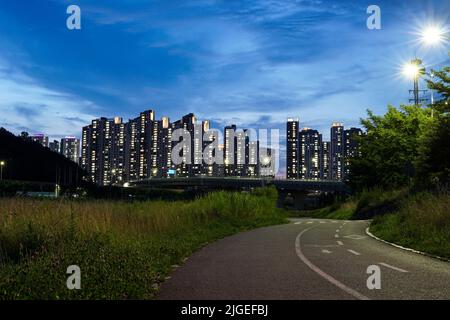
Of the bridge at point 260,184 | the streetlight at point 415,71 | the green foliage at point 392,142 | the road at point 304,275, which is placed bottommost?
the road at point 304,275

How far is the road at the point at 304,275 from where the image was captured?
7.61m

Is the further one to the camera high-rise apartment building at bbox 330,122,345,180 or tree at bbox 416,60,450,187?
high-rise apartment building at bbox 330,122,345,180

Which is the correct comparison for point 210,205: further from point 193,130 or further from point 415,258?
point 193,130

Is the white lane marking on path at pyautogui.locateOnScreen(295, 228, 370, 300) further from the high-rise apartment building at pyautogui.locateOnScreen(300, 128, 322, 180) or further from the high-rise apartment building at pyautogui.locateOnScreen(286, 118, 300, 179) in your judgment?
the high-rise apartment building at pyautogui.locateOnScreen(300, 128, 322, 180)

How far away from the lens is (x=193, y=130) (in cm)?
19438

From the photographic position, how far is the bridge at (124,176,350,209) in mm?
103375

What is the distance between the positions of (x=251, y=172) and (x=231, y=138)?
48.5m

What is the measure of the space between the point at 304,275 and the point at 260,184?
10297 centimetres

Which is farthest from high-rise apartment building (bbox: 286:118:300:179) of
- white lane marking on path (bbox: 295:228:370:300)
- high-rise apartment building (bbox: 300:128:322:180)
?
white lane marking on path (bbox: 295:228:370:300)

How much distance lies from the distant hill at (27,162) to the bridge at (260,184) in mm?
25309

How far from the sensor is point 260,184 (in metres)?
112

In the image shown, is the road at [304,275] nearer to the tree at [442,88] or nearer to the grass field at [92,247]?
the grass field at [92,247]

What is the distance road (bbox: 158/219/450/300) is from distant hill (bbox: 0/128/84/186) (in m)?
114

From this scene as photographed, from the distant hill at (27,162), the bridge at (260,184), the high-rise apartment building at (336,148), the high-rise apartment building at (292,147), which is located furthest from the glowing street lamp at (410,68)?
the high-rise apartment building at (292,147)
